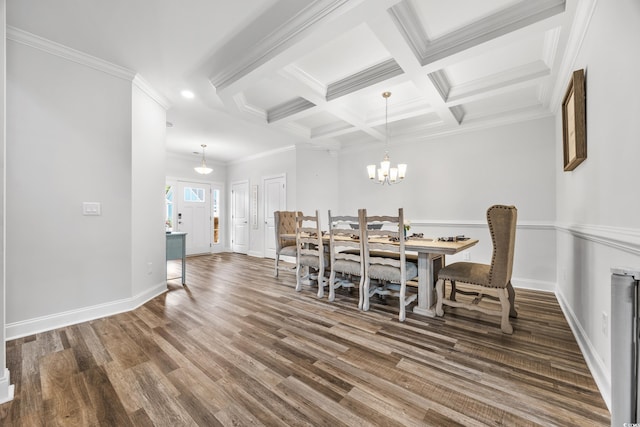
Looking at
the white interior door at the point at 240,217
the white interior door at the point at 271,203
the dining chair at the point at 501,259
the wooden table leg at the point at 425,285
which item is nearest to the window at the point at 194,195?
the white interior door at the point at 240,217

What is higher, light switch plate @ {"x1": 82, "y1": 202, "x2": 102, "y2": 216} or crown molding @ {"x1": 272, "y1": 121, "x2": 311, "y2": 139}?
crown molding @ {"x1": 272, "y1": 121, "x2": 311, "y2": 139}

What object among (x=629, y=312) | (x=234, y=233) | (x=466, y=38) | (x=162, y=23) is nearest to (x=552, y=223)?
(x=466, y=38)

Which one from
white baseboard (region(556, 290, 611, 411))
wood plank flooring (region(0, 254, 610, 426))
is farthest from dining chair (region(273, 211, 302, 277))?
white baseboard (region(556, 290, 611, 411))

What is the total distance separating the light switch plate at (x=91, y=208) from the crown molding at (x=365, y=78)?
289cm

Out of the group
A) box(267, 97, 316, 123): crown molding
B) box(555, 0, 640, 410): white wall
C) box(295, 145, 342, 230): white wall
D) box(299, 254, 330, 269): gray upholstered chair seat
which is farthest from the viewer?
box(295, 145, 342, 230): white wall

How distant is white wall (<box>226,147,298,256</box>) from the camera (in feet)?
19.2

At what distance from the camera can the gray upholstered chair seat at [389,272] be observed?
105 inches

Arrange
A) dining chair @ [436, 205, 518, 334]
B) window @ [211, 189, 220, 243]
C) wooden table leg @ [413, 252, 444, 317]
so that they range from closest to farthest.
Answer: dining chair @ [436, 205, 518, 334], wooden table leg @ [413, 252, 444, 317], window @ [211, 189, 220, 243]

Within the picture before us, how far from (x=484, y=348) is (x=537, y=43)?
2826 mm

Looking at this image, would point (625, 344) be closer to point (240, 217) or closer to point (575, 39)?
point (575, 39)

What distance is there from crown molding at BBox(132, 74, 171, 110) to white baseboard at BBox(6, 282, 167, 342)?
2423mm

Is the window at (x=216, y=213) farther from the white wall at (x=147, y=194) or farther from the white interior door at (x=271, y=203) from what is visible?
the white wall at (x=147, y=194)

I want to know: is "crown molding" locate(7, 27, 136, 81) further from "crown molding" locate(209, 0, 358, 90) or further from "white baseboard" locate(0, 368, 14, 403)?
"white baseboard" locate(0, 368, 14, 403)

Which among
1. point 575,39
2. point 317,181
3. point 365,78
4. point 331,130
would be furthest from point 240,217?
point 575,39
